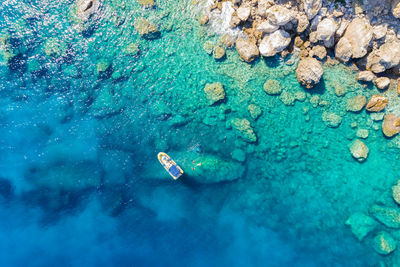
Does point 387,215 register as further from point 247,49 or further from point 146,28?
point 146,28

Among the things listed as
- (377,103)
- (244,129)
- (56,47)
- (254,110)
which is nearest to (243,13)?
(254,110)

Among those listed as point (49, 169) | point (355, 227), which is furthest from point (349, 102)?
point (49, 169)

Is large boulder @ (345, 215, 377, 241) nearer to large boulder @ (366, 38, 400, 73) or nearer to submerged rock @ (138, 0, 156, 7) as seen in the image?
large boulder @ (366, 38, 400, 73)

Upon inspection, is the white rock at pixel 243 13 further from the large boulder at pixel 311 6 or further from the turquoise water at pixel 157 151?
the large boulder at pixel 311 6

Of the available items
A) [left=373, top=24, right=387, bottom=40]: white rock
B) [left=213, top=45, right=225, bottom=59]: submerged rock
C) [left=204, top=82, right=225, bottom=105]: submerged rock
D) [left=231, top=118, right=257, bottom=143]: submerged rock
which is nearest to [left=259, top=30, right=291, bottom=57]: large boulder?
[left=213, top=45, right=225, bottom=59]: submerged rock

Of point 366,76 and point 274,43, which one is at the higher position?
point 274,43

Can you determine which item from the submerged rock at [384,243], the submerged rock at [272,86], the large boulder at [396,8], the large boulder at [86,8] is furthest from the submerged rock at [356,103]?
the large boulder at [86,8]
